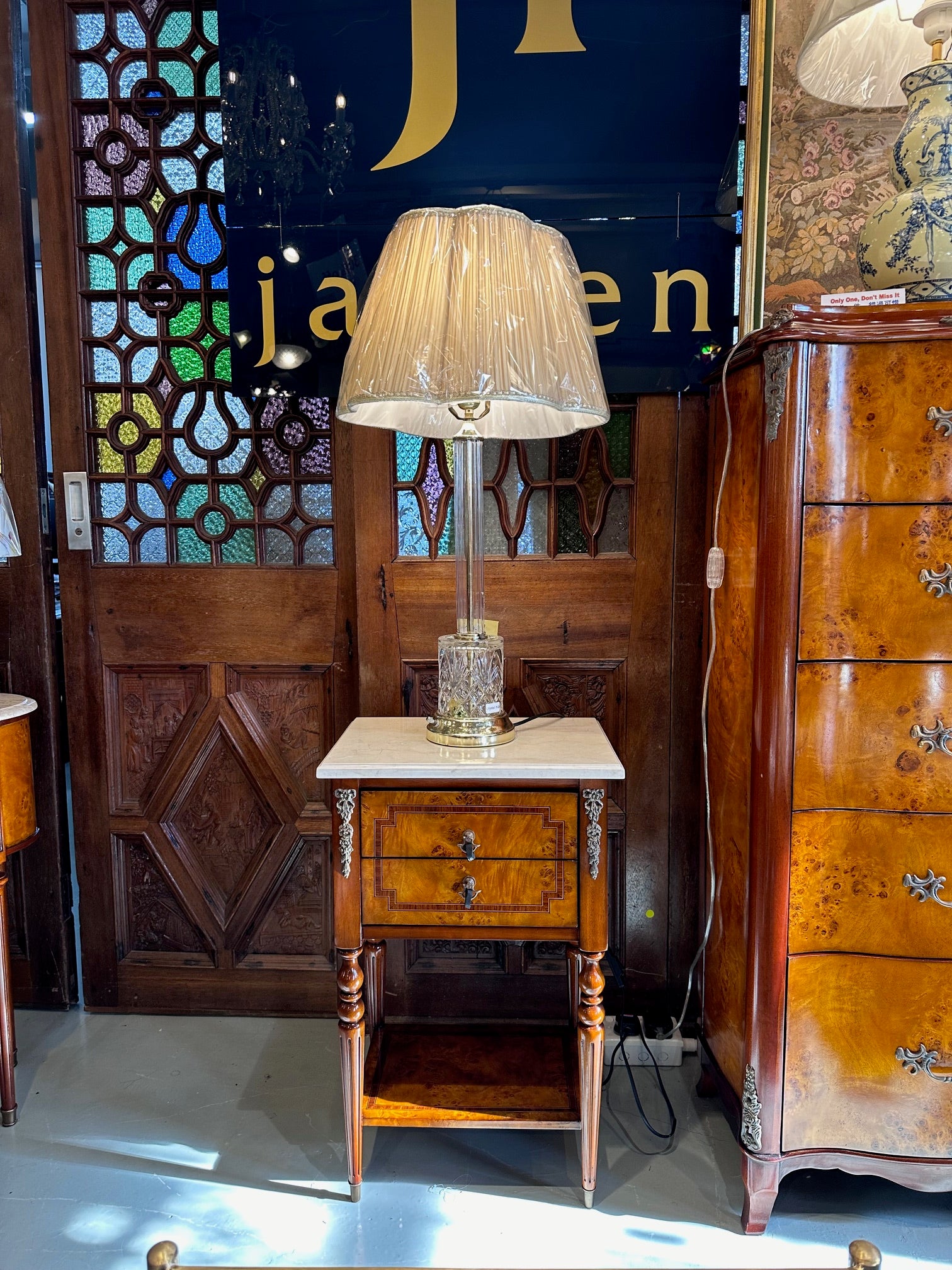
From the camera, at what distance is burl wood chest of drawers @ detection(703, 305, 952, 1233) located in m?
1.35

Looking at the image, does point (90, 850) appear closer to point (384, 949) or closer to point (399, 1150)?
point (384, 949)

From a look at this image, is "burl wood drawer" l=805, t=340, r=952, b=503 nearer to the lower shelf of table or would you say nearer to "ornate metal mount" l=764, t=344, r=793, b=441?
"ornate metal mount" l=764, t=344, r=793, b=441

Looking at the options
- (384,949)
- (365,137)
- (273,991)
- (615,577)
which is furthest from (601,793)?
(365,137)

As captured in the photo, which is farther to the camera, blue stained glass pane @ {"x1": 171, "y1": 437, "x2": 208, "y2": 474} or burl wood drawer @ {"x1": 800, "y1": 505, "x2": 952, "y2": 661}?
blue stained glass pane @ {"x1": 171, "y1": 437, "x2": 208, "y2": 474}

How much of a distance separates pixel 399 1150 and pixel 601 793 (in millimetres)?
892

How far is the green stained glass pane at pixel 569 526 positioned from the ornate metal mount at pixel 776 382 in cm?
64

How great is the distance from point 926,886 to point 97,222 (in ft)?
7.52

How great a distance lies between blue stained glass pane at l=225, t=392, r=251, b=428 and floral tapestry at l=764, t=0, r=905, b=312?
124cm

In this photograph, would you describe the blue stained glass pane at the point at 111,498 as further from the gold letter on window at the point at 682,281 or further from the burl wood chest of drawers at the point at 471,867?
the gold letter on window at the point at 682,281

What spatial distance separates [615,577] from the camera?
196 centimetres

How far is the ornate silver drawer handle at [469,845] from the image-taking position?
150cm

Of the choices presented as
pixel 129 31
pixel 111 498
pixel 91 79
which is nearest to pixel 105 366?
pixel 111 498

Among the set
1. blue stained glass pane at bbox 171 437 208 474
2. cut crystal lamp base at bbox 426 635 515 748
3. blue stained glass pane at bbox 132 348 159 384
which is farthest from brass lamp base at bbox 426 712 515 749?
blue stained glass pane at bbox 132 348 159 384

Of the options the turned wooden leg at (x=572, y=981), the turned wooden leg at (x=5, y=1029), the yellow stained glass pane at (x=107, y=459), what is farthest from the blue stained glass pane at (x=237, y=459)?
the turned wooden leg at (x=572, y=981)
